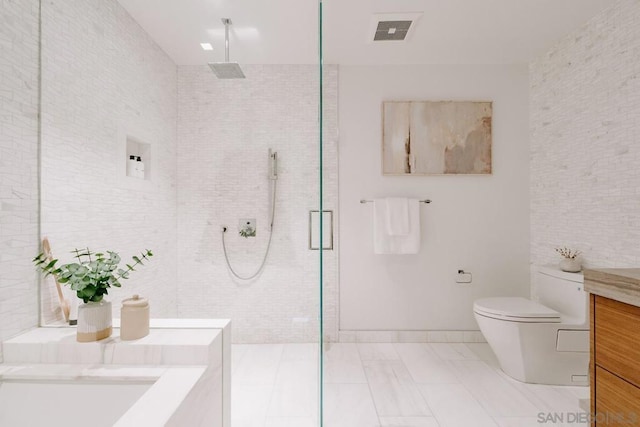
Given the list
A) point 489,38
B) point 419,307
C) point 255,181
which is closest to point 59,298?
point 255,181

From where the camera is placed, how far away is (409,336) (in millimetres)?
2316

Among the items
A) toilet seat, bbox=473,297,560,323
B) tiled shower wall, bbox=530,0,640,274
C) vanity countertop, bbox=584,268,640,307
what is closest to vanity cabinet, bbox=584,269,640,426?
vanity countertop, bbox=584,268,640,307

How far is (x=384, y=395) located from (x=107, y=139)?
1.92 metres

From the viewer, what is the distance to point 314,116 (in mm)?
1444

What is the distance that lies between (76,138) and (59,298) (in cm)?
66

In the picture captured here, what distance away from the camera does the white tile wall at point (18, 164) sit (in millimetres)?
1101

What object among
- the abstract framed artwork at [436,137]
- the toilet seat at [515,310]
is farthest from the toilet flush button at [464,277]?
the abstract framed artwork at [436,137]

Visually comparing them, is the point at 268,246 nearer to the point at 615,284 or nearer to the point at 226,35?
the point at 226,35

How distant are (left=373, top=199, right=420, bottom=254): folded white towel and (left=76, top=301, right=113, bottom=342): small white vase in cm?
175

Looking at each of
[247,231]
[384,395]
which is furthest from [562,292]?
[247,231]

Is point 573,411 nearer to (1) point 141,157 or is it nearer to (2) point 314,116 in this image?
(2) point 314,116

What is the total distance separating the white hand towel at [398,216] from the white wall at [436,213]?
8 centimetres

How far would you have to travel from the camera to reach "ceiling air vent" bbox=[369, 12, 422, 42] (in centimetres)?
183

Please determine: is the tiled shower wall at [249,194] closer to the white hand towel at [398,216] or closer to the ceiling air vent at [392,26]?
the ceiling air vent at [392,26]
